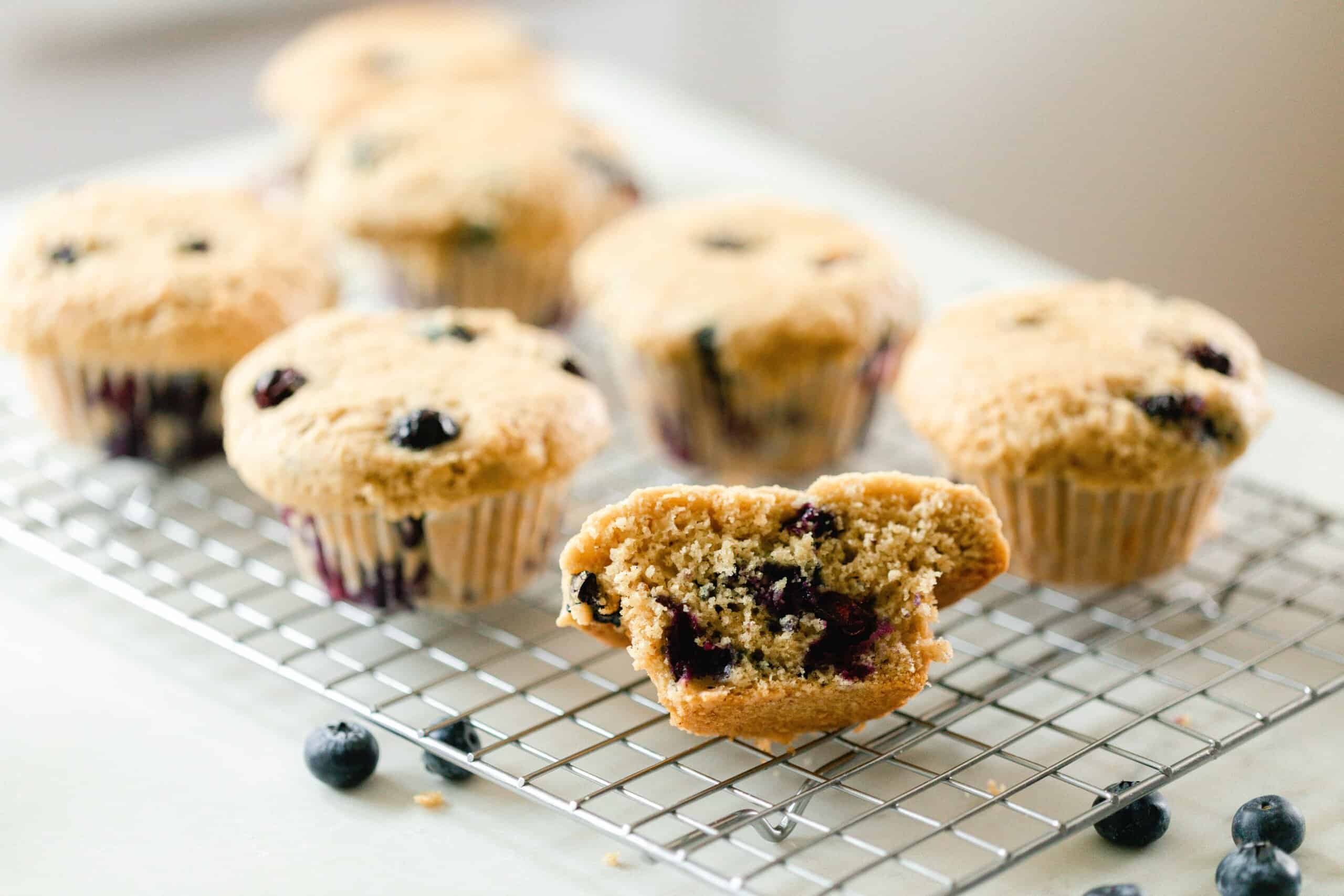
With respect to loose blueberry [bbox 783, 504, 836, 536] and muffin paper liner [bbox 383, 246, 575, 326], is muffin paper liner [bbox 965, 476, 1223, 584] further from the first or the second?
muffin paper liner [bbox 383, 246, 575, 326]

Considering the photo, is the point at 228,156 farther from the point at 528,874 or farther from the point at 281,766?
the point at 528,874

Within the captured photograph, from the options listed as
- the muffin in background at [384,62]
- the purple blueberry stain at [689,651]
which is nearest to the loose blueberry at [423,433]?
the purple blueberry stain at [689,651]

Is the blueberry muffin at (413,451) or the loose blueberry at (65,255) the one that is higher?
the loose blueberry at (65,255)

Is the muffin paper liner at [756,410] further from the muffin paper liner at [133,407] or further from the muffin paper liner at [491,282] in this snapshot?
the muffin paper liner at [133,407]

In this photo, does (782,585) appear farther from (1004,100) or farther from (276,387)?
(1004,100)

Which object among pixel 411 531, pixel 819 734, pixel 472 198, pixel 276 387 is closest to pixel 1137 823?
pixel 819 734

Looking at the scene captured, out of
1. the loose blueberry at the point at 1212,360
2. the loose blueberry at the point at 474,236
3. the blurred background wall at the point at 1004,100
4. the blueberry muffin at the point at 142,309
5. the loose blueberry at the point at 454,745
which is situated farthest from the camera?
the loose blueberry at the point at 474,236

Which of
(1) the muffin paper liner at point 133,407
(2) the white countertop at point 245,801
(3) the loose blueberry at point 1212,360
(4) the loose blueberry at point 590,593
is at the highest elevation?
(3) the loose blueberry at point 1212,360

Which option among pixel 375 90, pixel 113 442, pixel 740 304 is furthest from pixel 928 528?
pixel 375 90
